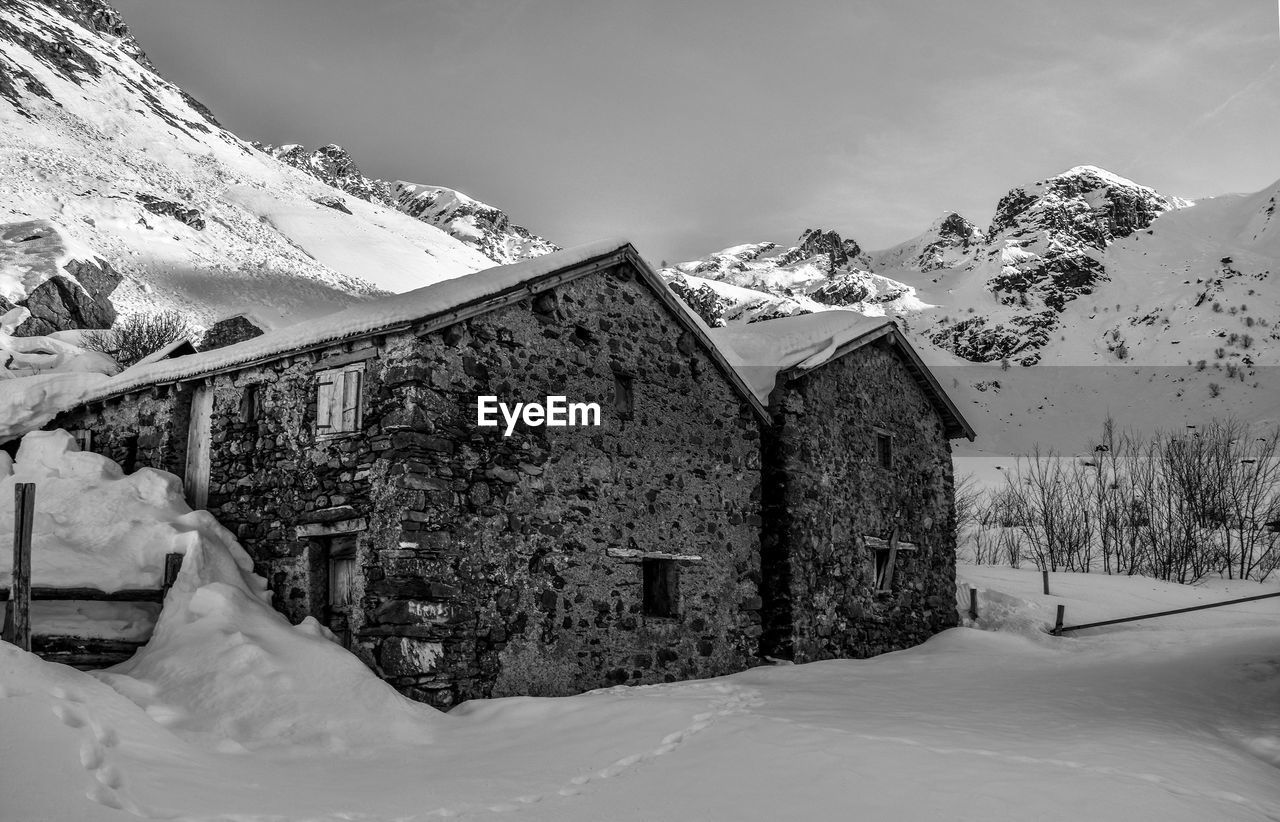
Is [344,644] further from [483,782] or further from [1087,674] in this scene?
[1087,674]

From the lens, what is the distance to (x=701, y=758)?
7.62 metres

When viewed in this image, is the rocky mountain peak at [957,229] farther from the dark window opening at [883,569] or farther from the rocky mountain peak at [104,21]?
the rocky mountain peak at [104,21]

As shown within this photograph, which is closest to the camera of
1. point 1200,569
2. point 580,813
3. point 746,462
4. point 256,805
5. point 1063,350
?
point 256,805

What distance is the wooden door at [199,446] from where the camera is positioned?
11305 mm

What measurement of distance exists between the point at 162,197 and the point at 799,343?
58.8m

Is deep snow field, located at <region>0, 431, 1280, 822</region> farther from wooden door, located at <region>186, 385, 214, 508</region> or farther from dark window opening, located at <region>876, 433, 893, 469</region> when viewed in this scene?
dark window opening, located at <region>876, 433, 893, 469</region>

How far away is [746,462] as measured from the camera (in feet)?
43.9

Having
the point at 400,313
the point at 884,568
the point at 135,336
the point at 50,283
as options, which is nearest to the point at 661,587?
the point at 400,313

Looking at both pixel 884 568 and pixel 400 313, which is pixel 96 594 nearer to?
pixel 400 313

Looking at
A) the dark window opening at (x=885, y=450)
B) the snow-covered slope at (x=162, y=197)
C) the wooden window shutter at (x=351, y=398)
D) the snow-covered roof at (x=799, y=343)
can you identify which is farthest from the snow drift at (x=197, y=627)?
the snow-covered slope at (x=162, y=197)

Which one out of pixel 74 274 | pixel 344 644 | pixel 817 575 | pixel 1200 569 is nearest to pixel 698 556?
pixel 817 575

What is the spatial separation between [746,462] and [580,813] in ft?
25.1

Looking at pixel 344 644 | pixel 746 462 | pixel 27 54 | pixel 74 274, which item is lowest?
pixel 344 644

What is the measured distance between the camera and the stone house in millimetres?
9461
